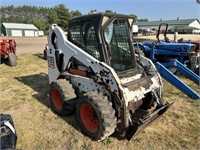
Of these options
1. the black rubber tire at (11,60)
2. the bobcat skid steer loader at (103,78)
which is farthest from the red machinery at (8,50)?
the bobcat skid steer loader at (103,78)

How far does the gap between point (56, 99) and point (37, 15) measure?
263 ft

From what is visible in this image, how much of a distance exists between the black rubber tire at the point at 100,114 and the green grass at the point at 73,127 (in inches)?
7.7

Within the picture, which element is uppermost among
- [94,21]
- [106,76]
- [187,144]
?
[94,21]

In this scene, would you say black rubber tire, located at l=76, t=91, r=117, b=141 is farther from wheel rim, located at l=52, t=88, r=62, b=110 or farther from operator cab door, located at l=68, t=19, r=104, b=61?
wheel rim, located at l=52, t=88, r=62, b=110

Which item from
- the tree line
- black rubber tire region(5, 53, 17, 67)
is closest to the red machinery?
Result: black rubber tire region(5, 53, 17, 67)

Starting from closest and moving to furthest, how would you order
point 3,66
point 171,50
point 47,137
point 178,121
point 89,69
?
point 47,137 < point 89,69 < point 178,121 < point 171,50 < point 3,66

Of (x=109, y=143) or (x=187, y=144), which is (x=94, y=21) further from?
(x=187, y=144)

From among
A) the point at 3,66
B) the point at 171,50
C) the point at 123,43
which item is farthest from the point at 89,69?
the point at 3,66

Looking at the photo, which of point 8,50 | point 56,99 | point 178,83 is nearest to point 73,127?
point 56,99

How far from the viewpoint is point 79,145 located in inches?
152

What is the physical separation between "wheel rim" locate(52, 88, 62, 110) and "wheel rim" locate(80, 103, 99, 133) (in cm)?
100

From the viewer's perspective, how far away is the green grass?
3869mm

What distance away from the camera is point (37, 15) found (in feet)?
259

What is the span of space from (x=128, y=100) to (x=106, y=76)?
588 millimetres
